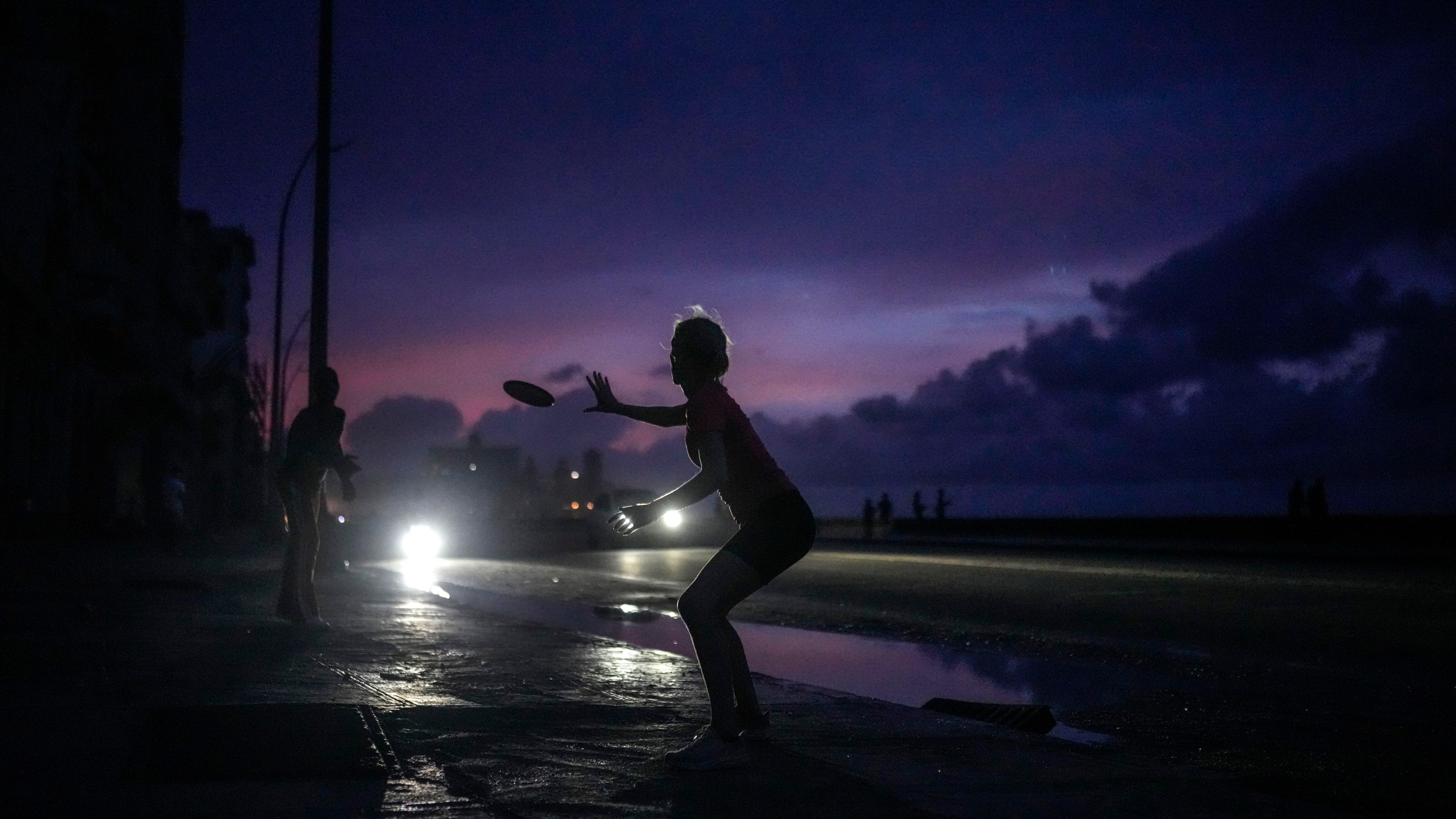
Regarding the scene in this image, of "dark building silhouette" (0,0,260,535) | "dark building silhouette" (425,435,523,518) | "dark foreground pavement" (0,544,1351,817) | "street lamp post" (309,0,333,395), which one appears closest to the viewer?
"dark foreground pavement" (0,544,1351,817)

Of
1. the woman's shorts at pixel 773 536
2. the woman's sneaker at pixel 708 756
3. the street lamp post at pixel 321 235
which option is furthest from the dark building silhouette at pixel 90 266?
the woman's sneaker at pixel 708 756

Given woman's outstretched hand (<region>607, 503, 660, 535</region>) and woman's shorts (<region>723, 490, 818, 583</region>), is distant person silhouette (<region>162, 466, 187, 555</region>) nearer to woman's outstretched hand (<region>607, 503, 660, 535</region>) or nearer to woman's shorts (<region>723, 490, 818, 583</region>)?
woman's outstretched hand (<region>607, 503, 660, 535</region>)

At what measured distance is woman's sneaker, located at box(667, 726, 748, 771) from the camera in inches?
185

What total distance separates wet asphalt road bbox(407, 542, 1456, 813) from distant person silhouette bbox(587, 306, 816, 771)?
2.08m

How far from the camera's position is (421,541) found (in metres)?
37.5

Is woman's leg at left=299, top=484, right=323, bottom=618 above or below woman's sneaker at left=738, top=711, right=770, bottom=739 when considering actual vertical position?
above

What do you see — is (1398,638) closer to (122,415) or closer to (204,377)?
(122,415)

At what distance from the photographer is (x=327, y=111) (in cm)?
1827

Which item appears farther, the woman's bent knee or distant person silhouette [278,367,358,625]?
distant person silhouette [278,367,358,625]

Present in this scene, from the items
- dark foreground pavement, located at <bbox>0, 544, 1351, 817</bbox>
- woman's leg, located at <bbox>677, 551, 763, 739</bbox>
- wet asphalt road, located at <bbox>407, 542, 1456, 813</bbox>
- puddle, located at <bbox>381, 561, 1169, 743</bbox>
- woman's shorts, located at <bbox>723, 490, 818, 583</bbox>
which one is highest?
woman's shorts, located at <bbox>723, 490, 818, 583</bbox>

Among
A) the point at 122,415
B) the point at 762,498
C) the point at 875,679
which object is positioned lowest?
the point at 875,679

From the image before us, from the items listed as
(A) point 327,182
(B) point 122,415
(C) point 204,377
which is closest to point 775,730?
(A) point 327,182

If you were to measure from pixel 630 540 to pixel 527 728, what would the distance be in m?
33.4

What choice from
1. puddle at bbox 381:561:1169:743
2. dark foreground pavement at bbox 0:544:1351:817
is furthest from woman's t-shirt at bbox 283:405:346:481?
puddle at bbox 381:561:1169:743
